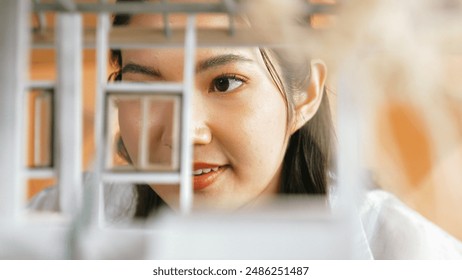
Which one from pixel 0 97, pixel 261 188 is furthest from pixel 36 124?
pixel 261 188

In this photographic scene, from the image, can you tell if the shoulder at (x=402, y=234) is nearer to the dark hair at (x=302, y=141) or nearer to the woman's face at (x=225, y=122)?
the dark hair at (x=302, y=141)

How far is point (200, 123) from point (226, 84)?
0.46 ft

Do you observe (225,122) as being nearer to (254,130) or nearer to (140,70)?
(254,130)

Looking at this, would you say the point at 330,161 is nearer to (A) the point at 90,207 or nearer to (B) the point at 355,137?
(B) the point at 355,137

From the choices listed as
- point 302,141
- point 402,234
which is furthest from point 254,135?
point 402,234

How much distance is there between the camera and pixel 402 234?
1.88 m

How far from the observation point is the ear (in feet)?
6.21

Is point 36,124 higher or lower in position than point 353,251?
higher

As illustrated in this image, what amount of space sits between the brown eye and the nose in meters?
0.06

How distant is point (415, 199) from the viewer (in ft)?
6.22

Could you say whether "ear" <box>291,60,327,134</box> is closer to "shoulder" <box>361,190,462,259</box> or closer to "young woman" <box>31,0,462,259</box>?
"young woman" <box>31,0,462,259</box>

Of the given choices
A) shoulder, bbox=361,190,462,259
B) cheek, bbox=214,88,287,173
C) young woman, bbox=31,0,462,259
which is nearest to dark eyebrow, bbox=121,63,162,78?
young woman, bbox=31,0,462,259
